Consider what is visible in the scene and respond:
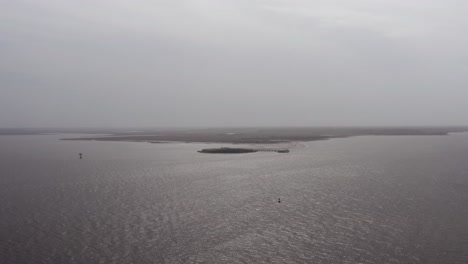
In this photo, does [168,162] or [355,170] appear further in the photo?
[168,162]

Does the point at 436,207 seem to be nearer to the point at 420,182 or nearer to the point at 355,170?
the point at 420,182

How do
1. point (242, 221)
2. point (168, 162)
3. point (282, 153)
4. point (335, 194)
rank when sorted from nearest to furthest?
point (242, 221) < point (335, 194) < point (168, 162) < point (282, 153)

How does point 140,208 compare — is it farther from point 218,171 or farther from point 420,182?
point 420,182

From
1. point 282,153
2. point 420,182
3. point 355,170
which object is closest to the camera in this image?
point 420,182

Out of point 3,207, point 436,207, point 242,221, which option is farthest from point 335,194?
point 3,207

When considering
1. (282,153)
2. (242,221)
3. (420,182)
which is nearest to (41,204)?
(242,221)

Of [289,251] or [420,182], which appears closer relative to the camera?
[289,251]
